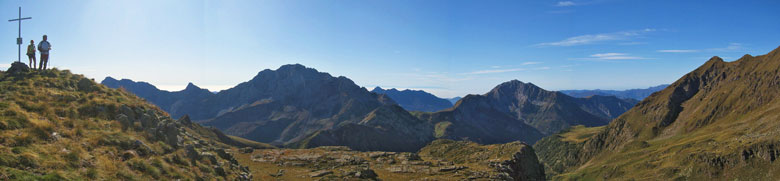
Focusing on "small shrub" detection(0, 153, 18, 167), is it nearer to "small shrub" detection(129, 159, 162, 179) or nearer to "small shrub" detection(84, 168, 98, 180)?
"small shrub" detection(84, 168, 98, 180)

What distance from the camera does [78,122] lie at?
2639cm

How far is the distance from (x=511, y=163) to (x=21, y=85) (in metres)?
88.0

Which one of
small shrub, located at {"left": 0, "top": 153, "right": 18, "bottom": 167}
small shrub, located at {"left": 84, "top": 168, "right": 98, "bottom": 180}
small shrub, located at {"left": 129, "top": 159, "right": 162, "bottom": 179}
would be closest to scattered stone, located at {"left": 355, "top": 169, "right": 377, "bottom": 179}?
small shrub, located at {"left": 129, "top": 159, "right": 162, "bottom": 179}

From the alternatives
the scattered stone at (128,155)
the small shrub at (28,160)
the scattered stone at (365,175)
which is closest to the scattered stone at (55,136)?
the scattered stone at (128,155)

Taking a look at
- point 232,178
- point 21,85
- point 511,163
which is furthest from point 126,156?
point 511,163

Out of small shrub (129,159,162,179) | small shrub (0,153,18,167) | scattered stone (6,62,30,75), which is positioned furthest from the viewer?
scattered stone (6,62,30,75)

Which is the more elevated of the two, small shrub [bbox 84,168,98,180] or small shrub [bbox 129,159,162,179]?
small shrub [bbox 84,168,98,180]

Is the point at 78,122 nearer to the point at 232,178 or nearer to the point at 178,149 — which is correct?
the point at 178,149

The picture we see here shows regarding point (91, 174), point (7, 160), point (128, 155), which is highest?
point (7, 160)

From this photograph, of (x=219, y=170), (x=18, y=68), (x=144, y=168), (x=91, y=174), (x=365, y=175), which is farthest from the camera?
(x=365, y=175)

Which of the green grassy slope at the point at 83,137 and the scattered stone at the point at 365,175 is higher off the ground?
the green grassy slope at the point at 83,137

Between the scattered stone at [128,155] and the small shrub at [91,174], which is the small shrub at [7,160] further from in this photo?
the scattered stone at [128,155]

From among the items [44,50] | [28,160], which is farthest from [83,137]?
[44,50]

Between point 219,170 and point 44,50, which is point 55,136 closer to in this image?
point 219,170
